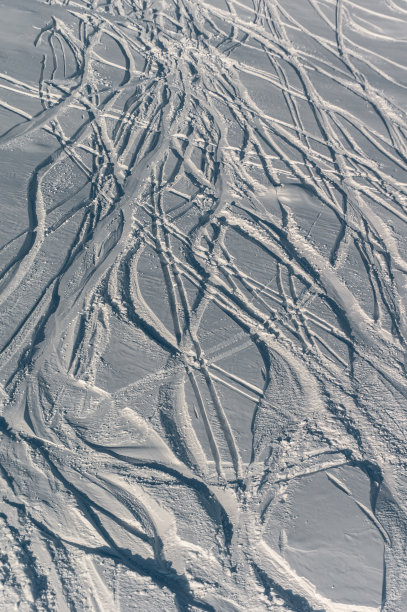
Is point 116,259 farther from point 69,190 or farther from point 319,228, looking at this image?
point 319,228

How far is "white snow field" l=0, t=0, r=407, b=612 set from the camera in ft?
12.2

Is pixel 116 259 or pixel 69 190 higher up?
pixel 69 190

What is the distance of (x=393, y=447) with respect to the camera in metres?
4.45

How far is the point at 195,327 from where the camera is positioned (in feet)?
16.3

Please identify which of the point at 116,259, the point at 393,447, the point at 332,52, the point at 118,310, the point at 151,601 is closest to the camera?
the point at 151,601

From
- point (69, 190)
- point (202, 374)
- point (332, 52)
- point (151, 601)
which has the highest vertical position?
point (332, 52)

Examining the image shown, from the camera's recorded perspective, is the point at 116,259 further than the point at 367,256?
No

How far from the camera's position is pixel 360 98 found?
27.0 feet

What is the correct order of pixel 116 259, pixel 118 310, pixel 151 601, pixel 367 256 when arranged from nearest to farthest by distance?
1. pixel 151 601
2. pixel 118 310
3. pixel 116 259
4. pixel 367 256

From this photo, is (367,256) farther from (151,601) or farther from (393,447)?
(151,601)

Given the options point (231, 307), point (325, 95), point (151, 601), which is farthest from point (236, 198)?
point (151, 601)

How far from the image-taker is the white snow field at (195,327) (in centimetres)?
373

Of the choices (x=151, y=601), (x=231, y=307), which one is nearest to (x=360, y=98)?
(x=231, y=307)

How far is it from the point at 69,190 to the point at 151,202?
106 cm
